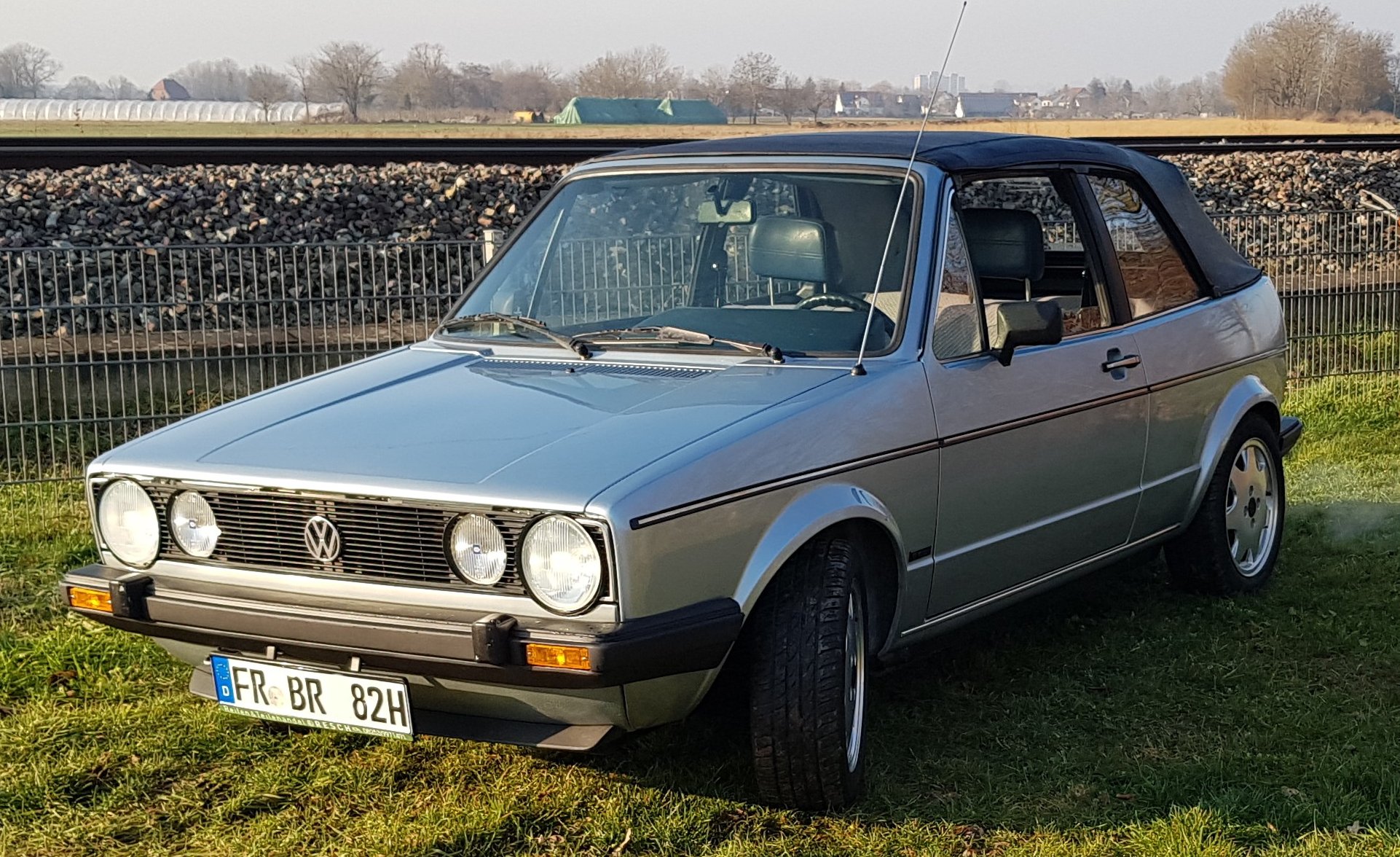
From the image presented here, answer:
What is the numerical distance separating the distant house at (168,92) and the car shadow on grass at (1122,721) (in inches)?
4448

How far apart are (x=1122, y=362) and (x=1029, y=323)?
0.81 m

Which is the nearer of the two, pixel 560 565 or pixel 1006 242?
pixel 560 565

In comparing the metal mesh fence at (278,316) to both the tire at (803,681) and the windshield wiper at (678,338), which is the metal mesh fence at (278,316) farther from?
the tire at (803,681)

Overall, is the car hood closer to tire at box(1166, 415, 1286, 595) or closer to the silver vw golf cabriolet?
the silver vw golf cabriolet

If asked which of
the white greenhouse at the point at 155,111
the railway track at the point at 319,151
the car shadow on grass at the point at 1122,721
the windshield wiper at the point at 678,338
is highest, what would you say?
the white greenhouse at the point at 155,111

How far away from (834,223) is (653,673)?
183 cm

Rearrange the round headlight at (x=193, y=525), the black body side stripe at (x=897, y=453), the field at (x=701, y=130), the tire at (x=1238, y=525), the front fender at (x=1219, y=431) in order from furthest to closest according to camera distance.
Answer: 1. the field at (x=701, y=130)
2. the tire at (x=1238, y=525)
3. the front fender at (x=1219, y=431)
4. the round headlight at (x=193, y=525)
5. the black body side stripe at (x=897, y=453)

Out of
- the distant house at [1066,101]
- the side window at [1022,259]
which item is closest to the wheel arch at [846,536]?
the side window at [1022,259]

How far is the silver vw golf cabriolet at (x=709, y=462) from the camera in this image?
350 cm

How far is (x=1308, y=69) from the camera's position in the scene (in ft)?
217

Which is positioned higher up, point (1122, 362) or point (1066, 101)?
point (1066, 101)

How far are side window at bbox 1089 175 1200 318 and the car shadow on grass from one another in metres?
1.01

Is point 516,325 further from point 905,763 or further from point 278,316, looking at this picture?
point 278,316

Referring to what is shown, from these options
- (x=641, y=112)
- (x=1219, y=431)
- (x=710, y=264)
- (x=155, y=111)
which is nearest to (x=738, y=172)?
(x=710, y=264)
